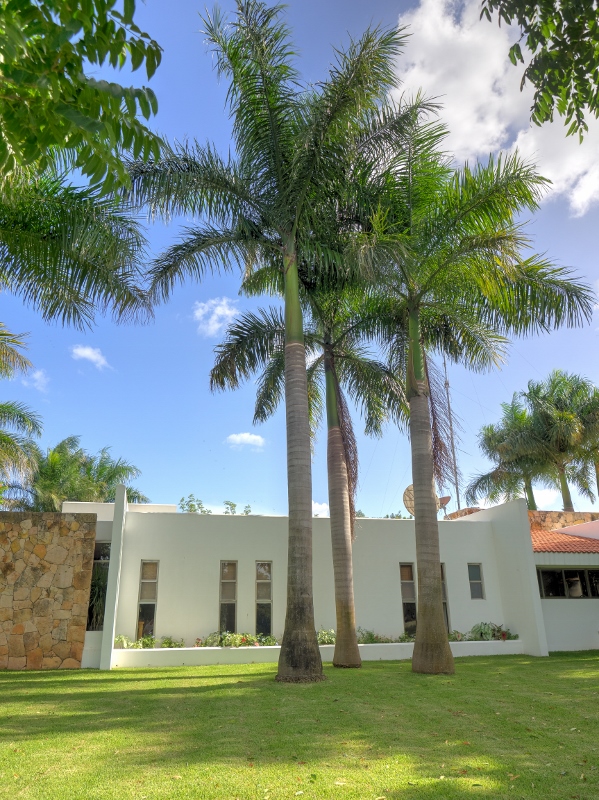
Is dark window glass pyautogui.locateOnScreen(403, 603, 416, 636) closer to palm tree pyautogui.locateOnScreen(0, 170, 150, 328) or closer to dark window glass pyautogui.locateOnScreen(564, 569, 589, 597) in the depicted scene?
dark window glass pyautogui.locateOnScreen(564, 569, 589, 597)

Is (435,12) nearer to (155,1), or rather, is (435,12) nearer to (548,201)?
(155,1)

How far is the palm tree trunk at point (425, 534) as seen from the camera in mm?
11484

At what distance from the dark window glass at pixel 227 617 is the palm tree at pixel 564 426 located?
18806mm

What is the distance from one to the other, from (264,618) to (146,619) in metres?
2.93

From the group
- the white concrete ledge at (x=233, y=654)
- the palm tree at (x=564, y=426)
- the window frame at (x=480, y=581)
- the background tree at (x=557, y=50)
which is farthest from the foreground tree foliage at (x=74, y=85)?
the palm tree at (x=564, y=426)

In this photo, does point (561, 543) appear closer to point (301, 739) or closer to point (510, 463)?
point (510, 463)

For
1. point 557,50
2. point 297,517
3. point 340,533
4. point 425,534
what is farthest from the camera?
point 340,533

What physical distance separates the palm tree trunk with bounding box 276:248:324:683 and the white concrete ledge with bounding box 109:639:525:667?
443 cm

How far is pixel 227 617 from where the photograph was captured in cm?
1537

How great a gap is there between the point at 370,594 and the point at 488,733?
10.0 metres

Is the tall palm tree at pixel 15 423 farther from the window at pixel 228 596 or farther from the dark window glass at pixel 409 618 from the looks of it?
the dark window glass at pixel 409 618

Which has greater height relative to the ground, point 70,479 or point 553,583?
point 70,479

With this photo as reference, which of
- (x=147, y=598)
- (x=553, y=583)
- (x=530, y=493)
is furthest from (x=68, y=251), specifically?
(x=530, y=493)

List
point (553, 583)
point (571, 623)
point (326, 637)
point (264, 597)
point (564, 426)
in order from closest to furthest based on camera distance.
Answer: point (326, 637), point (264, 597), point (571, 623), point (553, 583), point (564, 426)
